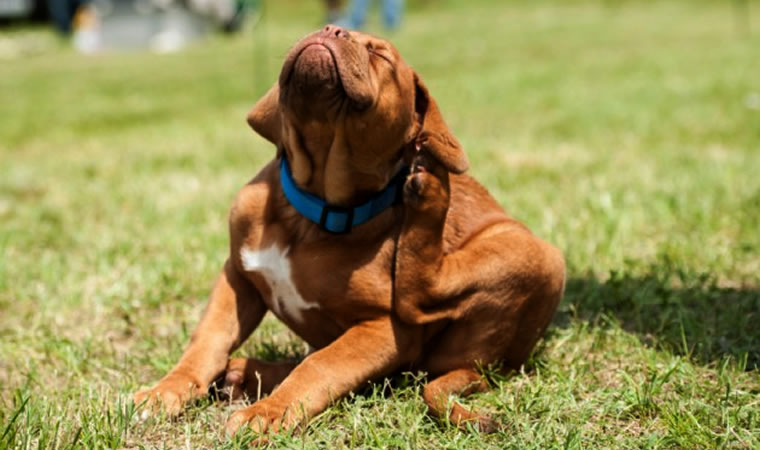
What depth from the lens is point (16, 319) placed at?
376 centimetres

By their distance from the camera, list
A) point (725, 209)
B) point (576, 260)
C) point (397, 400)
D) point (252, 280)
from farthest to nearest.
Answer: point (725, 209), point (576, 260), point (252, 280), point (397, 400)

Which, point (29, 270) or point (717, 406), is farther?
point (29, 270)

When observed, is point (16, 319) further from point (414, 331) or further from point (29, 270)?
point (414, 331)

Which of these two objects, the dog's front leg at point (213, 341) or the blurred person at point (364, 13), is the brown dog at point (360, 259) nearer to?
the dog's front leg at point (213, 341)

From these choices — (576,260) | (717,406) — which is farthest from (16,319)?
(717,406)

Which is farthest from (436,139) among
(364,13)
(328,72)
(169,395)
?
(364,13)

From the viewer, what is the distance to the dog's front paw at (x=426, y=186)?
2.71m

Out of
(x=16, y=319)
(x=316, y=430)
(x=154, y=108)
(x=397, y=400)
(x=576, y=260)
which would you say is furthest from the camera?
(x=154, y=108)

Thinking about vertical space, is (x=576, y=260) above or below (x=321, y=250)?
below

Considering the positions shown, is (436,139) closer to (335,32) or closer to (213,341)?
(335,32)

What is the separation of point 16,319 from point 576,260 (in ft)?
7.96

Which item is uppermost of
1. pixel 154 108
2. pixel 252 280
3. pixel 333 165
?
pixel 333 165

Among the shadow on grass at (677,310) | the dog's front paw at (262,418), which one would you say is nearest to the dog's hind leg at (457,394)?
the dog's front paw at (262,418)

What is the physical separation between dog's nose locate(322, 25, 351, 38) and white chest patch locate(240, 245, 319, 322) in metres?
0.66
